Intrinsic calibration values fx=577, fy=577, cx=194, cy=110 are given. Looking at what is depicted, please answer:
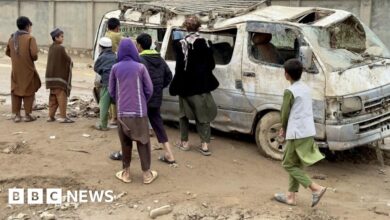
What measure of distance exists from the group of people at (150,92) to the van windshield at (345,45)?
1214 millimetres

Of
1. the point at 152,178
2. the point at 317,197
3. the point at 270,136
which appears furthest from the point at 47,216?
the point at 270,136

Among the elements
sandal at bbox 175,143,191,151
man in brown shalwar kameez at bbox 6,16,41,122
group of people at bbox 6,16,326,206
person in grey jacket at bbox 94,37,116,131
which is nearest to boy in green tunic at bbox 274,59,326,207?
group of people at bbox 6,16,326,206

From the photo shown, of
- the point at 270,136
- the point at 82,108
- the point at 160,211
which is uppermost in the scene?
the point at 270,136

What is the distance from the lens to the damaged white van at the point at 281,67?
280 inches

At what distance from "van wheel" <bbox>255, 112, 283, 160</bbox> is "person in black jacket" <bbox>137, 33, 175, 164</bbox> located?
135 centimetres

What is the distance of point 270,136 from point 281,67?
93 cm

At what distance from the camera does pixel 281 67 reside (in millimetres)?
7551

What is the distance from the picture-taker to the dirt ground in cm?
577

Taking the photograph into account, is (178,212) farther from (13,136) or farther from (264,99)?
(13,136)

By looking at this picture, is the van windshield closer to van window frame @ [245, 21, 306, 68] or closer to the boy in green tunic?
van window frame @ [245, 21, 306, 68]

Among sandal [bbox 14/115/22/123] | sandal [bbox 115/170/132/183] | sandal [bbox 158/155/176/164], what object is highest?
sandal [bbox 14/115/22/123]

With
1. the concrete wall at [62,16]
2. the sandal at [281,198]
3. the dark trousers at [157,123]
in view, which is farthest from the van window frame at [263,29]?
the concrete wall at [62,16]

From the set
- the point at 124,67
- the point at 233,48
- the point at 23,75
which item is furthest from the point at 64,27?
the point at 124,67

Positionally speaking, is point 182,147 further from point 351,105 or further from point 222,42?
point 351,105
